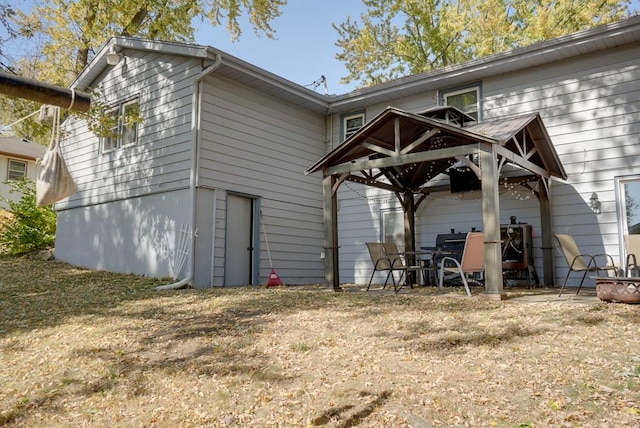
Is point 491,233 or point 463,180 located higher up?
point 463,180

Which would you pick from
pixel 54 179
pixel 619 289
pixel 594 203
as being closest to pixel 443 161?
pixel 594 203

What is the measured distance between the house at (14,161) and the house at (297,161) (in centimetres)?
982

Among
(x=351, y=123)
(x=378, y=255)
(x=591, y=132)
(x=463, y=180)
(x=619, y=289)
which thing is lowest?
(x=619, y=289)

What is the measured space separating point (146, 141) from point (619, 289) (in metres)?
9.15

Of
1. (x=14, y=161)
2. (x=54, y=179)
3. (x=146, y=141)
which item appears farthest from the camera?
(x=14, y=161)

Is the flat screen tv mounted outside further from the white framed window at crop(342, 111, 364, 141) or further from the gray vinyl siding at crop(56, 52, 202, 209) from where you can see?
the gray vinyl siding at crop(56, 52, 202, 209)

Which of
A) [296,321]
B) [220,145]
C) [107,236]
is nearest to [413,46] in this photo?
[220,145]

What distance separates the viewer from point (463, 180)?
9.03m

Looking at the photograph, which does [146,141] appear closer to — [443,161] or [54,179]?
[443,161]

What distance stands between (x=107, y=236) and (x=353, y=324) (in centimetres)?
811

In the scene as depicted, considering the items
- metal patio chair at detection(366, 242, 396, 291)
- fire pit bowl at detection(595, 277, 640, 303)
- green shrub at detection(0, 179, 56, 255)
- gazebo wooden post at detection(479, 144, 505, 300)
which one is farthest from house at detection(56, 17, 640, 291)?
fire pit bowl at detection(595, 277, 640, 303)

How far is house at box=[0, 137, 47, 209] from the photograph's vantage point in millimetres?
20205

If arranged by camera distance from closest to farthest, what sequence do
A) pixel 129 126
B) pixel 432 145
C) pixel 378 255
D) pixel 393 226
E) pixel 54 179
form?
pixel 54 179 < pixel 378 255 < pixel 432 145 < pixel 393 226 < pixel 129 126

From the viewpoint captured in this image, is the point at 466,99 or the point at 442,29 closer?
the point at 466,99
